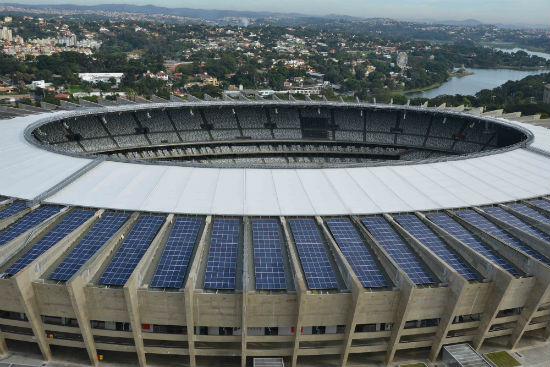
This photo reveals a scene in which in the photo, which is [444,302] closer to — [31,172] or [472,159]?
[472,159]

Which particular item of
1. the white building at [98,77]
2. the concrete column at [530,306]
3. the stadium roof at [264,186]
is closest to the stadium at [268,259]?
the concrete column at [530,306]

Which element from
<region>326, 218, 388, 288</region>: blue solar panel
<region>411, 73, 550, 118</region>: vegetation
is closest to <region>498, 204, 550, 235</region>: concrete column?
<region>326, 218, 388, 288</region>: blue solar panel

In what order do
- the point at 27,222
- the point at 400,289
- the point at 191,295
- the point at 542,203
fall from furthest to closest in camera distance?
the point at 542,203 < the point at 27,222 < the point at 400,289 < the point at 191,295

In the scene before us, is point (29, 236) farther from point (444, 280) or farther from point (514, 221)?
point (514, 221)

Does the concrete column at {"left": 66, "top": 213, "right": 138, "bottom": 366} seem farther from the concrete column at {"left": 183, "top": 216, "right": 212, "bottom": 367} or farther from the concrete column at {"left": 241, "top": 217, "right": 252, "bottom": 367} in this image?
the concrete column at {"left": 241, "top": 217, "right": 252, "bottom": 367}

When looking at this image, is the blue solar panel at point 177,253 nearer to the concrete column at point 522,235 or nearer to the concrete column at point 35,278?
the concrete column at point 35,278

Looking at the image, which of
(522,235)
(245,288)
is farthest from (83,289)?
(522,235)
